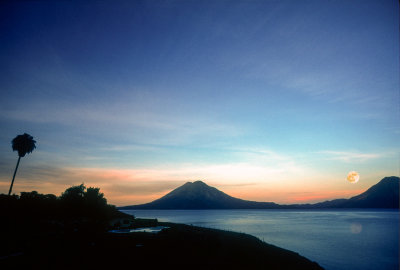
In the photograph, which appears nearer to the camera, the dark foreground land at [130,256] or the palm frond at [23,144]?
the dark foreground land at [130,256]

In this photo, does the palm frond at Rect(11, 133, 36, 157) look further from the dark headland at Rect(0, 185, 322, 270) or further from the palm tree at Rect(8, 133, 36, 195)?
the dark headland at Rect(0, 185, 322, 270)

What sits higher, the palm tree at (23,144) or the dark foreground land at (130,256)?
the palm tree at (23,144)

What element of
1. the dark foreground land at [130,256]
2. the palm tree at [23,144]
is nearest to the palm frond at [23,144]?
the palm tree at [23,144]

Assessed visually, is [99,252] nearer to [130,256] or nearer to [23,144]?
[130,256]

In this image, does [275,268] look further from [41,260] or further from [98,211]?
[98,211]

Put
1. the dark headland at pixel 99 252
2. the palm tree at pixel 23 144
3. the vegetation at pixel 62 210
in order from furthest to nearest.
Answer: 1. the palm tree at pixel 23 144
2. the vegetation at pixel 62 210
3. the dark headland at pixel 99 252

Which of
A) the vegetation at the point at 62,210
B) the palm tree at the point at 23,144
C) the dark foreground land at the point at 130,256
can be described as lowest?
the dark foreground land at the point at 130,256

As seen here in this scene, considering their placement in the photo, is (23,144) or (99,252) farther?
(23,144)

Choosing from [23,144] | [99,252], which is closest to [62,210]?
[23,144]

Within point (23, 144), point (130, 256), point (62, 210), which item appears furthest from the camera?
point (23, 144)

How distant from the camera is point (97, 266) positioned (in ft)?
65.9

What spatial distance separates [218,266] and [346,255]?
43.4 m

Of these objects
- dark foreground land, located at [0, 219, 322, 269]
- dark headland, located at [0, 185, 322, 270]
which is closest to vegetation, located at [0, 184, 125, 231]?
dark headland, located at [0, 185, 322, 270]

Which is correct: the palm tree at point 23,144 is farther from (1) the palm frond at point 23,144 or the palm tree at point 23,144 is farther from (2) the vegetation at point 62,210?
(2) the vegetation at point 62,210
